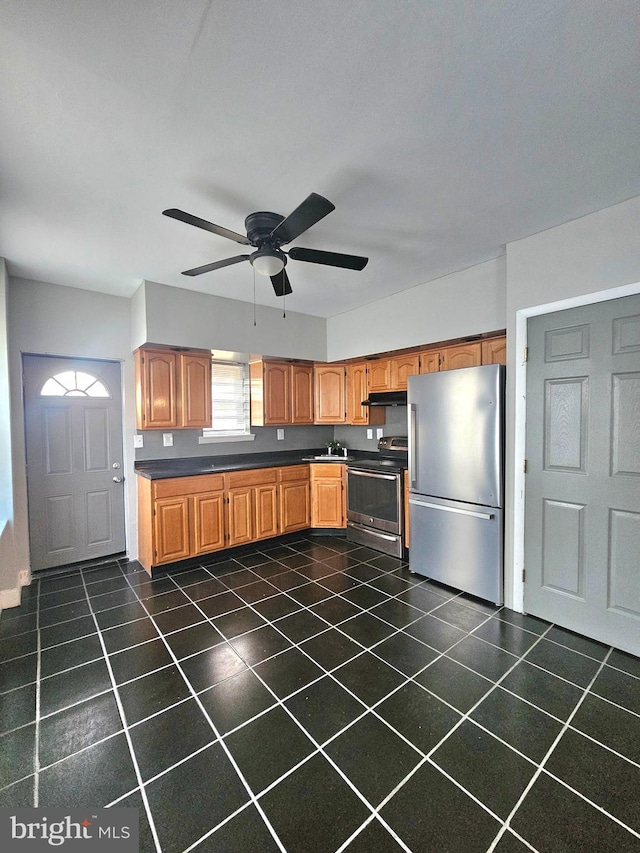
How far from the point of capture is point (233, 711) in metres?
1.85

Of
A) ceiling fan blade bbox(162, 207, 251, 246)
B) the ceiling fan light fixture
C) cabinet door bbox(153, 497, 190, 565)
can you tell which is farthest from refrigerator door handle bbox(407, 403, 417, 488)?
cabinet door bbox(153, 497, 190, 565)

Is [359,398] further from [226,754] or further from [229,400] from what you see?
[226,754]

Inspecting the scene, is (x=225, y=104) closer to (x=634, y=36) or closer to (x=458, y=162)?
(x=458, y=162)

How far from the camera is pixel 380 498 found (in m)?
4.01

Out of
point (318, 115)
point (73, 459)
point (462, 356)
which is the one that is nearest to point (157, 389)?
point (73, 459)

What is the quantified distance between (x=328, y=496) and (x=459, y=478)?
1.86m

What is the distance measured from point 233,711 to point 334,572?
1760 millimetres

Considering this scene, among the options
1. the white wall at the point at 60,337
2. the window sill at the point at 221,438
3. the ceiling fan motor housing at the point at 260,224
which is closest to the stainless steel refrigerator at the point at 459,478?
the ceiling fan motor housing at the point at 260,224

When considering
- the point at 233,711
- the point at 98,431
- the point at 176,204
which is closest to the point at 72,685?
the point at 233,711

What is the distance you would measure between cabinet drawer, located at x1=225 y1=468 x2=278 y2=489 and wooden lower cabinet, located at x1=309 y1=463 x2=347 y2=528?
1.82 ft

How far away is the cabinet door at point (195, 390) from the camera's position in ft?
12.8

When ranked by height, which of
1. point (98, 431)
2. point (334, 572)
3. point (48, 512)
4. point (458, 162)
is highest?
point (458, 162)

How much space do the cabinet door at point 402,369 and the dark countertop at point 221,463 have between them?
1.03 m

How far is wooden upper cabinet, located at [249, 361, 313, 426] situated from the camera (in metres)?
4.52
